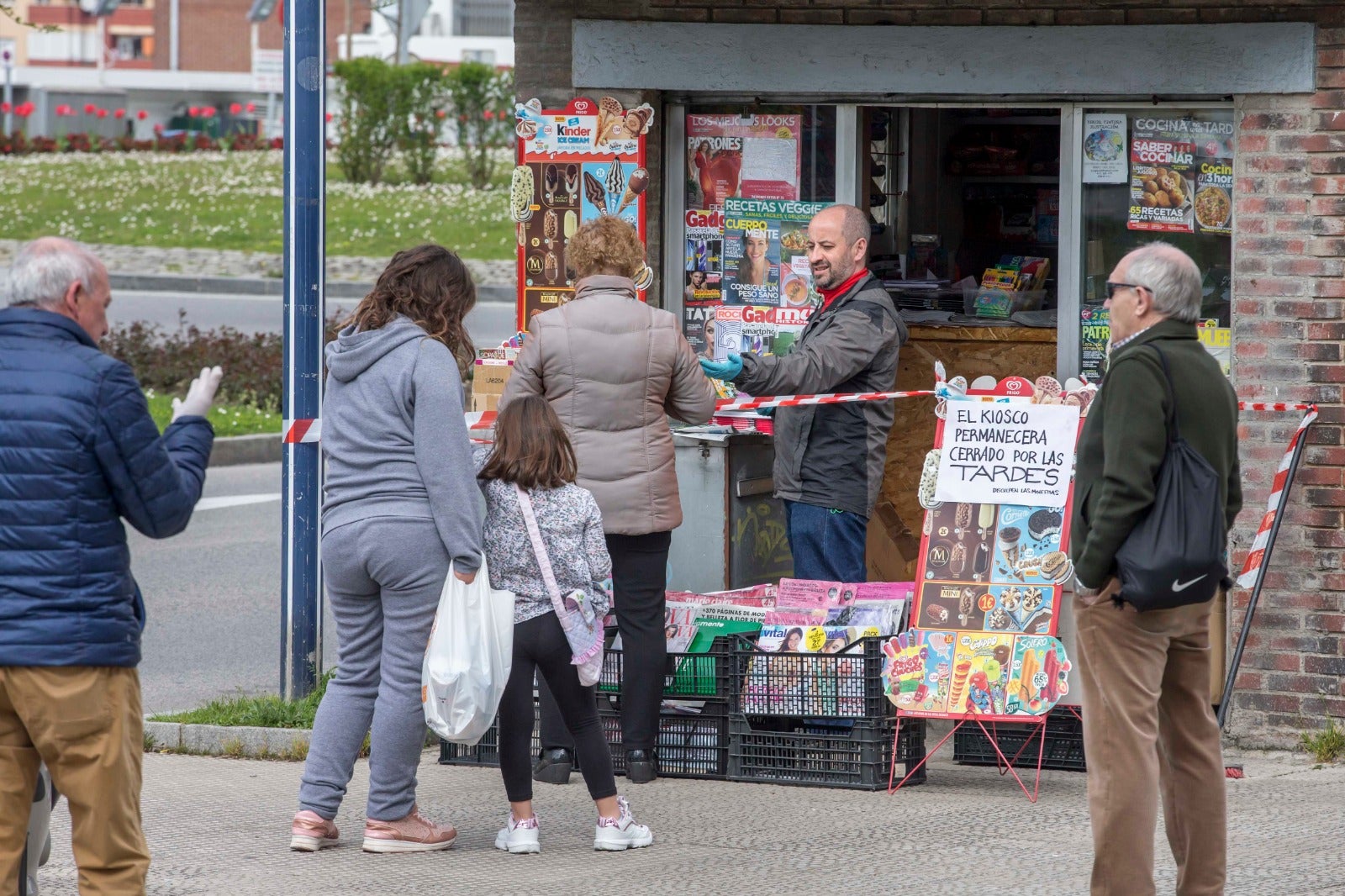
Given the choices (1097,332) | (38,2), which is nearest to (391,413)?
(1097,332)

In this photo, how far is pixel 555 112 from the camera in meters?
7.35

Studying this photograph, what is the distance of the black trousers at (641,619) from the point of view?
606cm

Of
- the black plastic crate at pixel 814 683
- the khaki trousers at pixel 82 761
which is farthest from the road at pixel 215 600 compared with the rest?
the khaki trousers at pixel 82 761

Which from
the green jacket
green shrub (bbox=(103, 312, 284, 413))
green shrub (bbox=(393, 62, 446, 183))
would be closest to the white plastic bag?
the green jacket

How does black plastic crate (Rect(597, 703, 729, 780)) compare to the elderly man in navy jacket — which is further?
black plastic crate (Rect(597, 703, 729, 780))

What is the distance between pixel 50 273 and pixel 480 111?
80.6ft

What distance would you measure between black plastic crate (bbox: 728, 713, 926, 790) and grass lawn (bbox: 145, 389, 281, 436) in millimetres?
9077

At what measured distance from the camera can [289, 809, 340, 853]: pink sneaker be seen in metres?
5.40

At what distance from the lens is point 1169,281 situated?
436cm

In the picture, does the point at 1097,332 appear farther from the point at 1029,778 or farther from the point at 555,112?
the point at 555,112

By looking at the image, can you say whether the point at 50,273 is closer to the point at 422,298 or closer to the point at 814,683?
the point at 422,298

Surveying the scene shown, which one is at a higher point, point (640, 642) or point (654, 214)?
point (654, 214)

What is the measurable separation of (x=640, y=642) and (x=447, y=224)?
19.4m

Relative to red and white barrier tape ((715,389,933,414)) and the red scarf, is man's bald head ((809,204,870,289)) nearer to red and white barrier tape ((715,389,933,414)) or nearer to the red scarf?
the red scarf
